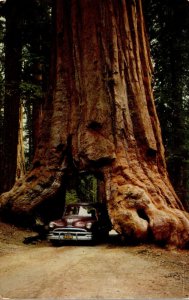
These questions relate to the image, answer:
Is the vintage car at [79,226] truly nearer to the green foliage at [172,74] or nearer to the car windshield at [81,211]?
the car windshield at [81,211]

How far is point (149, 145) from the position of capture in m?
13.8

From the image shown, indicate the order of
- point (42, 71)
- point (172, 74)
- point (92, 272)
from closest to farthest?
point (92, 272), point (42, 71), point (172, 74)

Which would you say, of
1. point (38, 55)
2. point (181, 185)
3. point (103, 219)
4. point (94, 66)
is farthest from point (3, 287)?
point (181, 185)

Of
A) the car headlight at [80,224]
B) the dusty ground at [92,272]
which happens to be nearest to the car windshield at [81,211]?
the car headlight at [80,224]

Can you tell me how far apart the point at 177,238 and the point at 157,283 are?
4.14 meters

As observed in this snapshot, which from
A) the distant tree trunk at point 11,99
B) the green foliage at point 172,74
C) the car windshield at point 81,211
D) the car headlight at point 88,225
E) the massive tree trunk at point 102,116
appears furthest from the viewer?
the green foliage at point 172,74

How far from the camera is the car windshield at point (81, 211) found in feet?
45.2

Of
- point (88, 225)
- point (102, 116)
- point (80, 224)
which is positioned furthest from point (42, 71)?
point (88, 225)

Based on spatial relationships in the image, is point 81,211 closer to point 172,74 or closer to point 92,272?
point 92,272

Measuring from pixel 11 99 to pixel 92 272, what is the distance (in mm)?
10940

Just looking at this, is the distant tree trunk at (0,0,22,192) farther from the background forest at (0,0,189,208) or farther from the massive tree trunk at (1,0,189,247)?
the massive tree trunk at (1,0,189,247)

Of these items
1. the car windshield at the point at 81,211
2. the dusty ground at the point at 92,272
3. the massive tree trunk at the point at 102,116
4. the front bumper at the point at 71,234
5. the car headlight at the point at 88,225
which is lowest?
the dusty ground at the point at 92,272

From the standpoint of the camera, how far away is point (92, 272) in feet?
26.8

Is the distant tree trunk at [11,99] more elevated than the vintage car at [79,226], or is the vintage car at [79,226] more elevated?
the distant tree trunk at [11,99]
